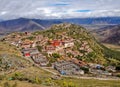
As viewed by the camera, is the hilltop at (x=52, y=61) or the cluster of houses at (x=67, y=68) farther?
the cluster of houses at (x=67, y=68)

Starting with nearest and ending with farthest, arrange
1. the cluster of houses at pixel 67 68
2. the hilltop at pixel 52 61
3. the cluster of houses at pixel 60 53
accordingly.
Result: 1. the hilltop at pixel 52 61
2. the cluster of houses at pixel 67 68
3. the cluster of houses at pixel 60 53

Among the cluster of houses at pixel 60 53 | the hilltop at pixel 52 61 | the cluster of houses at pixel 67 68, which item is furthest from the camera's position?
the cluster of houses at pixel 60 53

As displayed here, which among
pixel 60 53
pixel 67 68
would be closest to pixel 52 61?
pixel 67 68

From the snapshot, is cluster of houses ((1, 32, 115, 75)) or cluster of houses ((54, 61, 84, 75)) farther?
cluster of houses ((1, 32, 115, 75))

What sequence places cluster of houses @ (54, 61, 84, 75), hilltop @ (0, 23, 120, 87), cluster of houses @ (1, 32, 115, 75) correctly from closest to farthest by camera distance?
hilltop @ (0, 23, 120, 87) < cluster of houses @ (54, 61, 84, 75) < cluster of houses @ (1, 32, 115, 75)

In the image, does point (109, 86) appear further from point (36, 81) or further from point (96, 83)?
point (36, 81)

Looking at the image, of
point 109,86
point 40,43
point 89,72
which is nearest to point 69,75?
point 89,72

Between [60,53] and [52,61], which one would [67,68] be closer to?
[52,61]

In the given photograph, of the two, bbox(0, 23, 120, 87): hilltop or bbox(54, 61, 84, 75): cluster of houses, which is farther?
bbox(54, 61, 84, 75): cluster of houses

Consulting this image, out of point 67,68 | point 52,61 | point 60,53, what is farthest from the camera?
point 60,53

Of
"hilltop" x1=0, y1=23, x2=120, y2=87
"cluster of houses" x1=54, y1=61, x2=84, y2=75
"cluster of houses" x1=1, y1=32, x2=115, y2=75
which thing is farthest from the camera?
"cluster of houses" x1=1, y1=32, x2=115, y2=75

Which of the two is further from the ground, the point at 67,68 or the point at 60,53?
the point at 60,53
